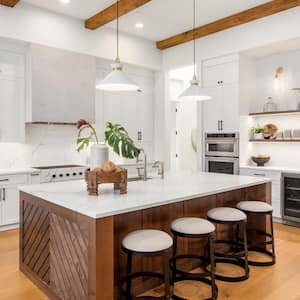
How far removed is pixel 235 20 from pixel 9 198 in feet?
14.7

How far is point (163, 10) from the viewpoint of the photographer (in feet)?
16.1

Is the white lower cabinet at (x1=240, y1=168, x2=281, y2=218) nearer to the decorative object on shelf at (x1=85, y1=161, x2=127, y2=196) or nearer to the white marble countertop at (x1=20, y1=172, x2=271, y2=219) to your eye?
the white marble countertop at (x1=20, y1=172, x2=271, y2=219)

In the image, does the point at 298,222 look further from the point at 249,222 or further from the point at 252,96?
the point at 252,96

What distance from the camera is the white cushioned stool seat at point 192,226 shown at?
2.55m

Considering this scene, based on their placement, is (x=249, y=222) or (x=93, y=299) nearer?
(x=93, y=299)

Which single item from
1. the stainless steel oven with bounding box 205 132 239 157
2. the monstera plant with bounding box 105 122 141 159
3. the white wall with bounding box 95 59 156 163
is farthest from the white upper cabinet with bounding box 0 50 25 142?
the stainless steel oven with bounding box 205 132 239 157

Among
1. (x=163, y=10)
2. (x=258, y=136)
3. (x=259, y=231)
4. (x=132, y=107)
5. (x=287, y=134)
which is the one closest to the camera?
(x=259, y=231)

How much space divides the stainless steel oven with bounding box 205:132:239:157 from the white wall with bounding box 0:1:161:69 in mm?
2047

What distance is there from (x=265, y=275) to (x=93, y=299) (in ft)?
5.93

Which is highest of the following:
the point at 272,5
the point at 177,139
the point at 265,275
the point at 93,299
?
Answer: the point at 272,5

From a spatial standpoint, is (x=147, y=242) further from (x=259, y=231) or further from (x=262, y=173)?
(x=262, y=173)

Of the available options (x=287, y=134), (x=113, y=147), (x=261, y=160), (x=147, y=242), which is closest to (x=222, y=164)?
(x=261, y=160)

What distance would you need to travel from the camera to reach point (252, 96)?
18.7 ft

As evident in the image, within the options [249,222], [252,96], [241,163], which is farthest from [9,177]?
[252,96]
